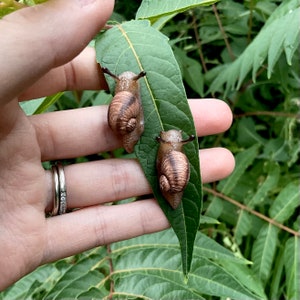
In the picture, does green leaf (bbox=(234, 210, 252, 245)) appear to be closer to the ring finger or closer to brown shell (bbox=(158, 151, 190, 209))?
the ring finger

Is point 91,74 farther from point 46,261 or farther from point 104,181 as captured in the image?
point 46,261

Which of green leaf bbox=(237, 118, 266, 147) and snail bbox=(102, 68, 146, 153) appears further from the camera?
green leaf bbox=(237, 118, 266, 147)

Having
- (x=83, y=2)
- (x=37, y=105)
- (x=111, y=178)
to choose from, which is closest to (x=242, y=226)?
(x=111, y=178)

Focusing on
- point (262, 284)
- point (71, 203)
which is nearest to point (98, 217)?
point (71, 203)

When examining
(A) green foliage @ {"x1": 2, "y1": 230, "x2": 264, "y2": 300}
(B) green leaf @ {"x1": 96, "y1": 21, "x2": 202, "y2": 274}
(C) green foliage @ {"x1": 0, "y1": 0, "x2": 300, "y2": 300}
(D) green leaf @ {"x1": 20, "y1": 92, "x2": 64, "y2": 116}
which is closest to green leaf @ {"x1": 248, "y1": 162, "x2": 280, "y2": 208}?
(C) green foliage @ {"x1": 0, "y1": 0, "x2": 300, "y2": 300}

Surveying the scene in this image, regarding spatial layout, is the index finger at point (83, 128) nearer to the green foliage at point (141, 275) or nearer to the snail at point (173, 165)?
the snail at point (173, 165)

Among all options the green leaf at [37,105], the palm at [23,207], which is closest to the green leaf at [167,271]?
the palm at [23,207]
